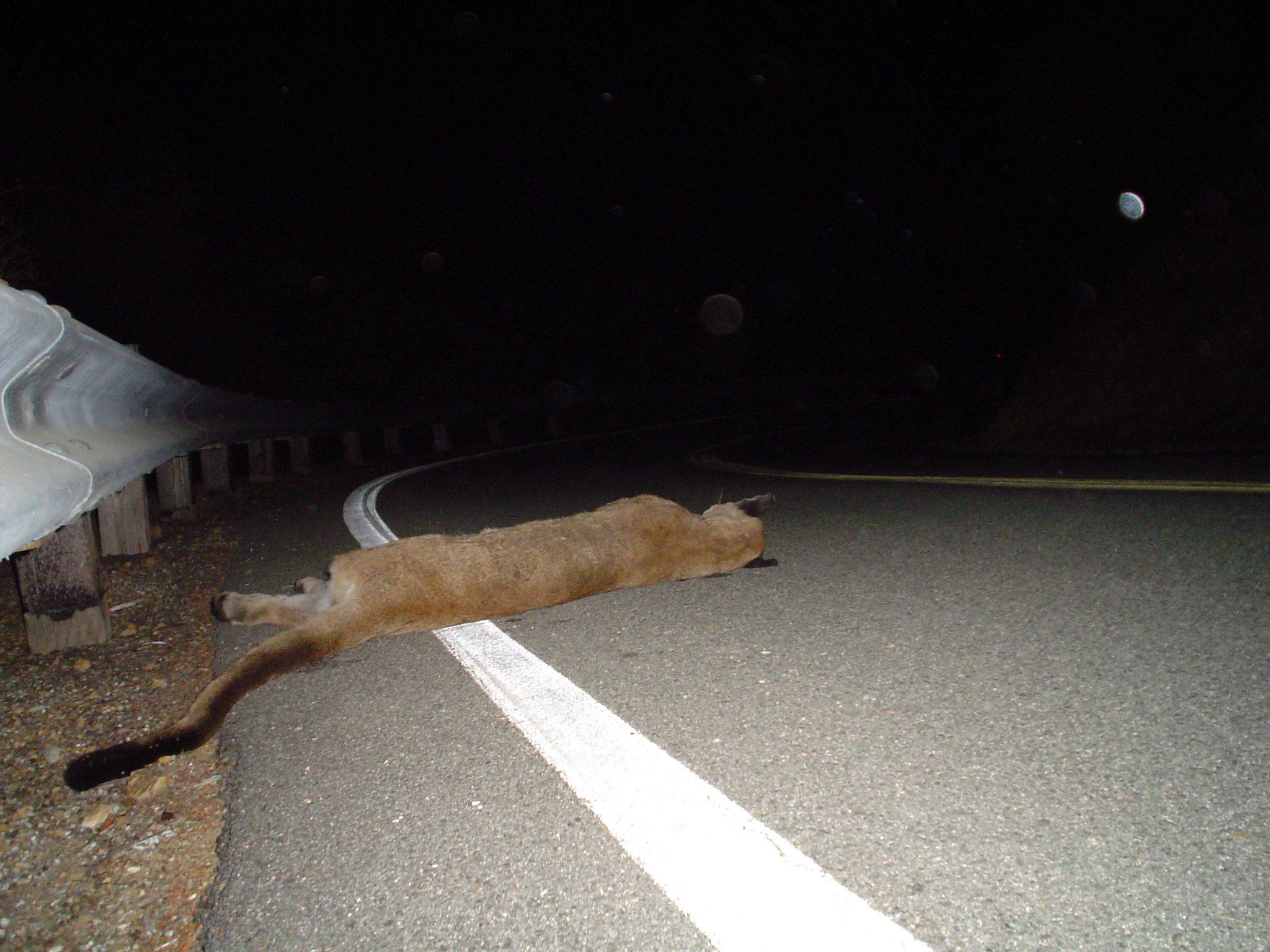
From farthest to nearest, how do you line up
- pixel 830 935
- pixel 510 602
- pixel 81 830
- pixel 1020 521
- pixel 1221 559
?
pixel 1020 521
pixel 1221 559
pixel 510 602
pixel 81 830
pixel 830 935

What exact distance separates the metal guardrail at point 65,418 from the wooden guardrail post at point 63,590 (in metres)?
0.25

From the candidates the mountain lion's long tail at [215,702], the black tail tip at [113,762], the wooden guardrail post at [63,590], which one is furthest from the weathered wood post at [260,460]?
the black tail tip at [113,762]

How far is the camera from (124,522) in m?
5.78

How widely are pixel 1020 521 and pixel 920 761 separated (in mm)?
3764

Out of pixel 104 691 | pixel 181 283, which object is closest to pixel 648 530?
pixel 104 691

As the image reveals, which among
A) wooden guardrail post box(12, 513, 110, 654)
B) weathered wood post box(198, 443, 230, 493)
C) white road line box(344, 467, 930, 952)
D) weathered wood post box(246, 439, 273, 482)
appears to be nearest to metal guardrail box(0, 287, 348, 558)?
wooden guardrail post box(12, 513, 110, 654)

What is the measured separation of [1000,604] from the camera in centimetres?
396

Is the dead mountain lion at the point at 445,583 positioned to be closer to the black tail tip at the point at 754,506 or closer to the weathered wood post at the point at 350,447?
the black tail tip at the point at 754,506

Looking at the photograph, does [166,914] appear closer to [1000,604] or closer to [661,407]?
[1000,604]

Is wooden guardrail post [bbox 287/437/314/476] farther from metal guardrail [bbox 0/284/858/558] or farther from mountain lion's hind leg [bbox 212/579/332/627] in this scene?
mountain lion's hind leg [bbox 212/579/332/627]

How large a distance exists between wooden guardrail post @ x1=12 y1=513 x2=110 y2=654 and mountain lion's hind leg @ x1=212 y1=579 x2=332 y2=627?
0.58m

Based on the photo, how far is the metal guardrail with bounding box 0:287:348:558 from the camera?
269 cm

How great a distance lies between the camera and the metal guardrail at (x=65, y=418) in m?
2.69

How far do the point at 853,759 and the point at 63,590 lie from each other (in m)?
3.60
